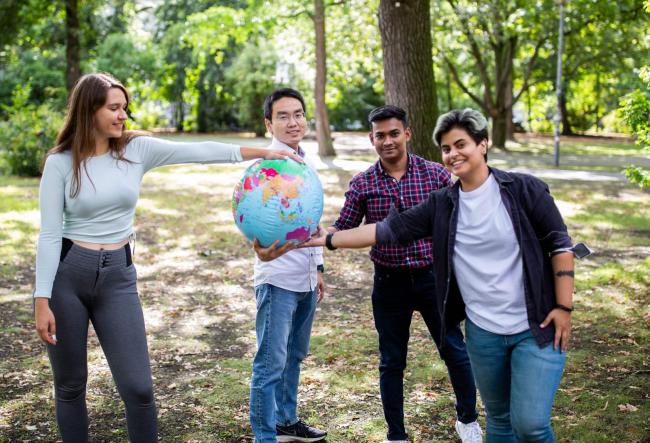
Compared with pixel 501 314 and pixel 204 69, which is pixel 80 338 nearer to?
pixel 501 314

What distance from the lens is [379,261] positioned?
13.7 ft

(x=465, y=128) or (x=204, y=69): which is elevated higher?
(x=204, y=69)

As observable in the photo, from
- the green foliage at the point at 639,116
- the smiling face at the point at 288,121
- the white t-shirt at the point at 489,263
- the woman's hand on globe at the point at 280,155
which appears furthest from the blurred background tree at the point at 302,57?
the woman's hand on globe at the point at 280,155

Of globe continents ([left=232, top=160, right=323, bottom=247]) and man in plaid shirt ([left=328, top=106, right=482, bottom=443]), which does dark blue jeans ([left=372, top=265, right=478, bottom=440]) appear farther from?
globe continents ([left=232, top=160, right=323, bottom=247])

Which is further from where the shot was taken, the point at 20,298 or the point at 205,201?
the point at 205,201

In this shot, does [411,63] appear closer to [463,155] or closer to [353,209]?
[353,209]

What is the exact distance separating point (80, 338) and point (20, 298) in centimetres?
515

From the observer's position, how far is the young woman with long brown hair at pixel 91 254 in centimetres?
333

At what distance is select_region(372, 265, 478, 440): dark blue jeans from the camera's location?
162 inches

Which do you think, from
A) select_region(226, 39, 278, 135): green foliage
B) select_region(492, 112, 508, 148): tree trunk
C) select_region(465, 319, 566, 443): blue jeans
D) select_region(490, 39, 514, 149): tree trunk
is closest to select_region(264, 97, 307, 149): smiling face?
select_region(465, 319, 566, 443): blue jeans

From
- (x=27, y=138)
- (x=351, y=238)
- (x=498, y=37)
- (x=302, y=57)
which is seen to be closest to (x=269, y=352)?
(x=351, y=238)

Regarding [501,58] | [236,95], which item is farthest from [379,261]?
[236,95]

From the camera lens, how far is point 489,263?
323 centimetres

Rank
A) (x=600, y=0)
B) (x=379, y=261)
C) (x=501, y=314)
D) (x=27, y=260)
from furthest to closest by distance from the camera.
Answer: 1. (x=600, y=0)
2. (x=27, y=260)
3. (x=379, y=261)
4. (x=501, y=314)
